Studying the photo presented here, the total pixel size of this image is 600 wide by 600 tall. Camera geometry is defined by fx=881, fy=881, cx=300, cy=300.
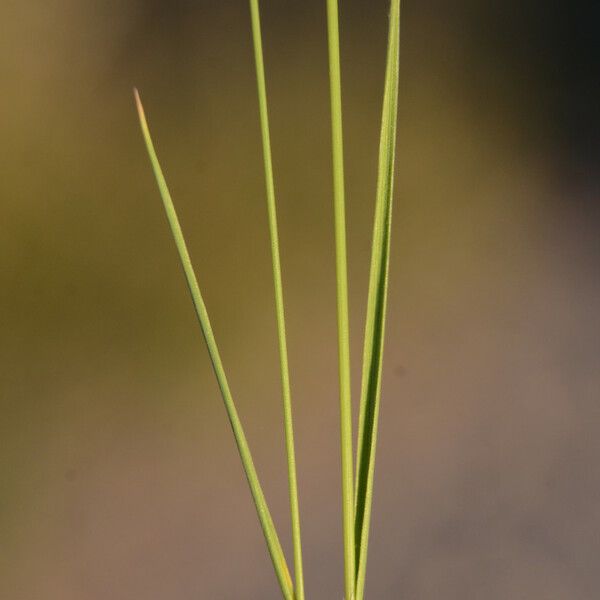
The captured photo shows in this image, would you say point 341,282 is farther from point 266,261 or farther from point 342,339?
point 266,261

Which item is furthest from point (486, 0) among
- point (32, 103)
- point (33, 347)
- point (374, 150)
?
point (33, 347)

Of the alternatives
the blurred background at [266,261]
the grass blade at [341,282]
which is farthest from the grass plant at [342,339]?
the blurred background at [266,261]

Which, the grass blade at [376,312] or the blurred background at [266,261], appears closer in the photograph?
the grass blade at [376,312]

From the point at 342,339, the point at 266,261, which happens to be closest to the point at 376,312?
the point at 342,339

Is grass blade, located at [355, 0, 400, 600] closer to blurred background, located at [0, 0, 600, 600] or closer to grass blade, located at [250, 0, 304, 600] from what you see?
grass blade, located at [250, 0, 304, 600]

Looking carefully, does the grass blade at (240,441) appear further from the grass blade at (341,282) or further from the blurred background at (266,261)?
the blurred background at (266,261)

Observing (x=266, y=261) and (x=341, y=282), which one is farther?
(x=266, y=261)

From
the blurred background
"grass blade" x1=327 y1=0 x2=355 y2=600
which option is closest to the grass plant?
"grass blade" x1=327 y1=0 x2=355 y2=600

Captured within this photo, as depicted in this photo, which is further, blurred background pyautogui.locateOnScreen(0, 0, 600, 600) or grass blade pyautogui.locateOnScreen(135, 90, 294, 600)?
blurred background pyautogui.locateOnScreen(0, 0, 600, 600)
